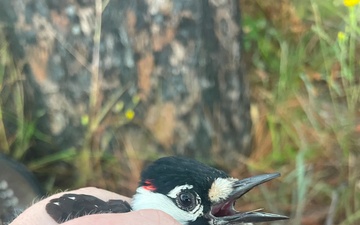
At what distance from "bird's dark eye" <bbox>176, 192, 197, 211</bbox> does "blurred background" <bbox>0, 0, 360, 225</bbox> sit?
3.19 ft

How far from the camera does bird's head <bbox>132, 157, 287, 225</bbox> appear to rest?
6.62 ft

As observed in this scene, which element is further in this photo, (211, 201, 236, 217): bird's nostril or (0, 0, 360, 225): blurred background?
(0, 0, 360, 225): blurred background

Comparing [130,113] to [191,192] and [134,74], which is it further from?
[191,192]

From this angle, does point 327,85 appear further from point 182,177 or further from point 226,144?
point 182,177

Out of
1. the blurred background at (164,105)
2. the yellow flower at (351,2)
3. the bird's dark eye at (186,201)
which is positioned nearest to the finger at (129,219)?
the bird's dark eye at (186,201)

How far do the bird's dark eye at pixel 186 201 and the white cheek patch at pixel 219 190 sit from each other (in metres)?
0.06

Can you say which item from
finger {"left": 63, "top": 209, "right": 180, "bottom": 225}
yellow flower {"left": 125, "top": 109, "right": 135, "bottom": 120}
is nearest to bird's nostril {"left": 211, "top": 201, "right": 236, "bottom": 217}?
finger {"left": 63, "top": 209, "right": 180, "bottom": 225}

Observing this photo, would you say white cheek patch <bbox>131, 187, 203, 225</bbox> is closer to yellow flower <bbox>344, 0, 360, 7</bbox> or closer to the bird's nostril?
the bird's nostril

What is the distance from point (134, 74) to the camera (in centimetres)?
293

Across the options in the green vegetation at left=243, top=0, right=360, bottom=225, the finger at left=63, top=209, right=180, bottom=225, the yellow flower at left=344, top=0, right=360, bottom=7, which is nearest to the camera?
the finger at left=63, top=209, right=180, bottom=225

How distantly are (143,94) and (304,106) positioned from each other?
78 cm

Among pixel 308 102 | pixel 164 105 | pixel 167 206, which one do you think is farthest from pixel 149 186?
pixel 308 102

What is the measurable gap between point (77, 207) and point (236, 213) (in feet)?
1.59

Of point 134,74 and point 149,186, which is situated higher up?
point 134,74
